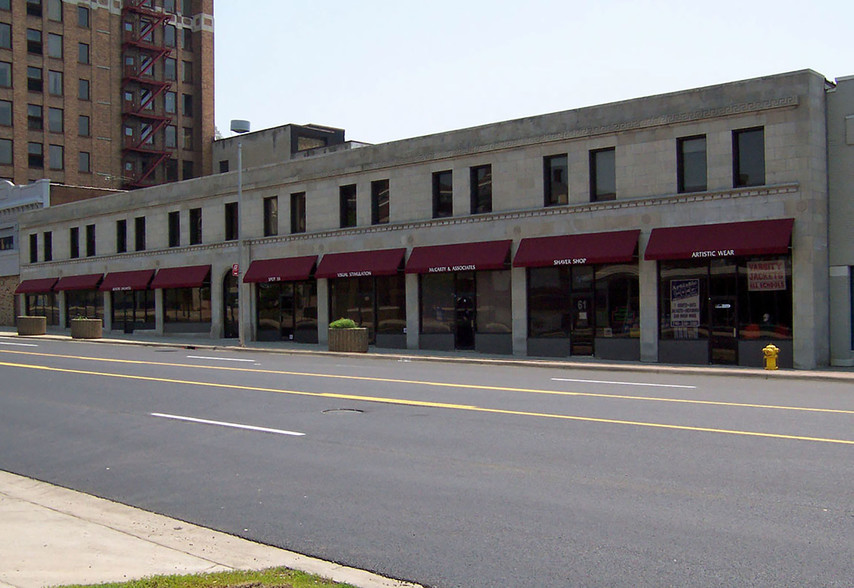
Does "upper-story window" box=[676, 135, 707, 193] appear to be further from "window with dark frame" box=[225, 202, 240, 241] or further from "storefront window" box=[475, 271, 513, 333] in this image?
"window with dark frame" box=[225, 202, 240, 241]

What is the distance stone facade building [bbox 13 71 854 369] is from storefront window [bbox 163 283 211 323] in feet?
1.91

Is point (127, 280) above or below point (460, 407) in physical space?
above

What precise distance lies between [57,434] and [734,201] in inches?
726

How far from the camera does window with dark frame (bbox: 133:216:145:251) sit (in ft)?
143

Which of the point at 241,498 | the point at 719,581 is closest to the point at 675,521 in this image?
the point at 719,581

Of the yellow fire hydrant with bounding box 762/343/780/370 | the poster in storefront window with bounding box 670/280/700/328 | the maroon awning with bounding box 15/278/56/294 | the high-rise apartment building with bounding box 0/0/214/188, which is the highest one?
the high-rise apartment building with bounding box 0/0/214/188

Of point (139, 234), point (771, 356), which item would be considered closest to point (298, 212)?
point (139, 234)

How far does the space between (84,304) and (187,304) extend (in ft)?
35.1

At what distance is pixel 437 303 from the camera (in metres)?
29.6

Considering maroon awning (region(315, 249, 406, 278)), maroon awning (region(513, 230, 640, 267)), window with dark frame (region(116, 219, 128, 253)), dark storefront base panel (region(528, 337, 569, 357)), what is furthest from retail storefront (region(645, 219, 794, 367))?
window with dark frame (region(116, 219, 128, 253))

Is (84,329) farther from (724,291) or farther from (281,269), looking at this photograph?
(724,291)

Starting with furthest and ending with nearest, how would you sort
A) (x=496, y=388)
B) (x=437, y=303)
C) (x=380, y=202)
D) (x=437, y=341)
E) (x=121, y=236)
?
(x=121, y=236)
(x=380, y=202)
(x=437, y=303)
(x=437, y=341)
(x=496, y=388)

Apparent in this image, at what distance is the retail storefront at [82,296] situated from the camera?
45662 mm

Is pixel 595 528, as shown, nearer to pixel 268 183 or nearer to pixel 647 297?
pixel 647 297
